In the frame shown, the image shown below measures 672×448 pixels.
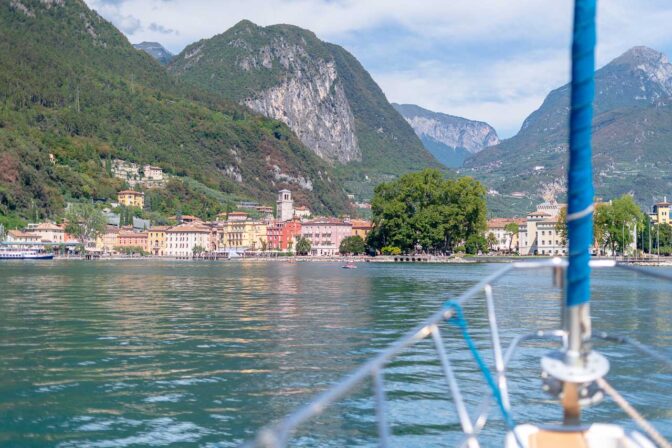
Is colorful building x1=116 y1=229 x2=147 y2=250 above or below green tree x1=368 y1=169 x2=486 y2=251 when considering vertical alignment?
below

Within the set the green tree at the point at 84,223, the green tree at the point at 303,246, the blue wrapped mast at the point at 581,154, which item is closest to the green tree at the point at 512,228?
the green tree at the point at 303,246

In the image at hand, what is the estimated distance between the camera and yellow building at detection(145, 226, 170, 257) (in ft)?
584

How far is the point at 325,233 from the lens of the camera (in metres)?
185

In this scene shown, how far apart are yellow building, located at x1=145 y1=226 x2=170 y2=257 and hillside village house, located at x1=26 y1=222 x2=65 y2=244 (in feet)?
65.2

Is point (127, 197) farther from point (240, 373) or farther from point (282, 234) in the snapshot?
point (240, 373)

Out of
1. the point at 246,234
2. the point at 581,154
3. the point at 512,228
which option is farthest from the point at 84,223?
the point at 581,154

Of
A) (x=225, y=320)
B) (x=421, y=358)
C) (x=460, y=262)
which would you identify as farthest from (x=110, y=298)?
(x=460, y=262)

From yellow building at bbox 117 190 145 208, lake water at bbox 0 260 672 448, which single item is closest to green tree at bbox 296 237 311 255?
yellow building at bbox 117 190 145 208

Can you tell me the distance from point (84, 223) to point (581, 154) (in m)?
164

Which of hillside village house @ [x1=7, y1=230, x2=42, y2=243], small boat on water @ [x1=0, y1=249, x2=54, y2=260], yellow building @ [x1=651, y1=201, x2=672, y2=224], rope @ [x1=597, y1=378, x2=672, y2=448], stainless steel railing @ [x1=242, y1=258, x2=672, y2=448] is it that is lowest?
small boat on water @ [x1=0, y1=249, x2=54, y2=260]

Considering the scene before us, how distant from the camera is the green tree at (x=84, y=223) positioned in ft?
519

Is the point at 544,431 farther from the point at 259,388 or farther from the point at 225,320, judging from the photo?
the point at 225,320

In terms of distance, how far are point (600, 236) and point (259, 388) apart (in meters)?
108

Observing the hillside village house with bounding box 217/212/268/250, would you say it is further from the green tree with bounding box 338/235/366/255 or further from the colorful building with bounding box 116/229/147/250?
the green tree with bounding box 338/235/366/255
